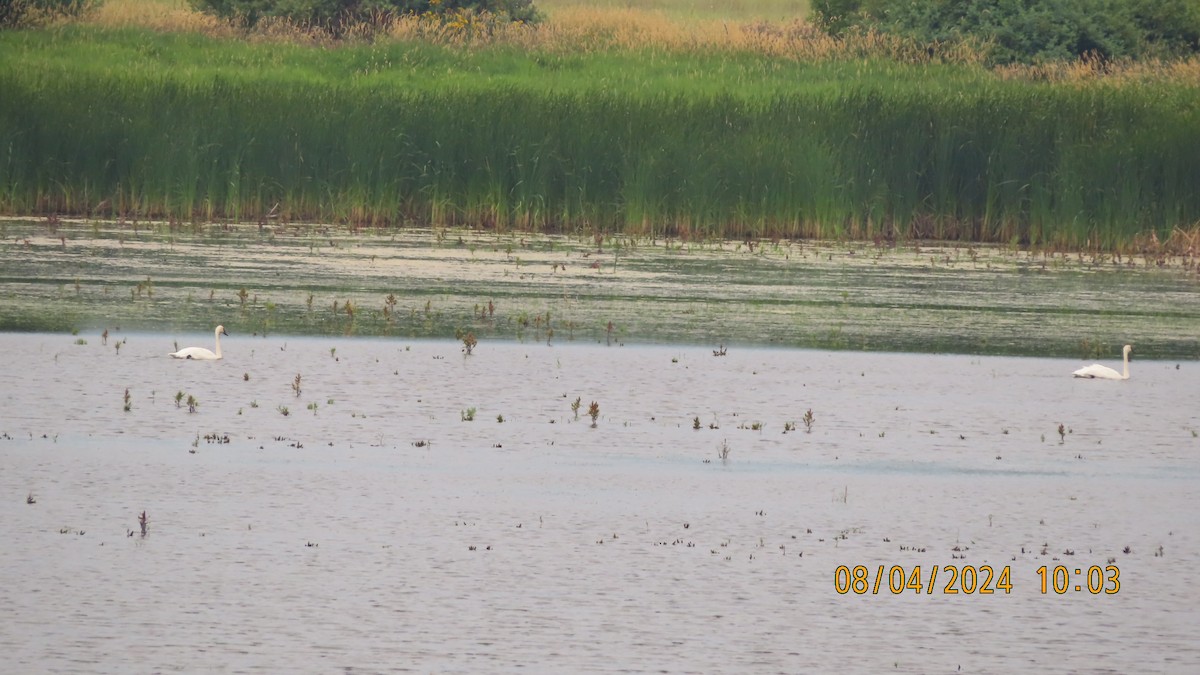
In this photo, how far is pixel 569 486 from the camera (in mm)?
9969

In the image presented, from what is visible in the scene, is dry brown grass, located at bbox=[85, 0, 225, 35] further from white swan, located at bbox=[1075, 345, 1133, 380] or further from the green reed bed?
white swan, located at bbox=[1075, 345, 1133, 380]

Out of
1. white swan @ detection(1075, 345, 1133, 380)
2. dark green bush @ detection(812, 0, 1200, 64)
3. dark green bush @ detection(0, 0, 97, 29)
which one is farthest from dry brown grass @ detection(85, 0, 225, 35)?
white swan @ detection(1075, 345, 1133, 380)

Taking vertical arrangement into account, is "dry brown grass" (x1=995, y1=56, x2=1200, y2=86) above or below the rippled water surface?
above

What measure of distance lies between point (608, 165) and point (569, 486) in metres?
14.3

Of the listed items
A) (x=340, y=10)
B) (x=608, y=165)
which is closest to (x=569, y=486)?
(x=608, y=165)

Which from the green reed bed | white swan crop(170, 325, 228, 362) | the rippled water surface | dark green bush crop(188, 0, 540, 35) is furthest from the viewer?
dark green bush crop(188, 0, 540, 35)

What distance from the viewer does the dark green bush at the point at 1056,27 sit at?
42.9 metres

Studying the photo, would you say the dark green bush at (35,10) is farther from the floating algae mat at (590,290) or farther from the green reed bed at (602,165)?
the floating algae mat at (590,290)

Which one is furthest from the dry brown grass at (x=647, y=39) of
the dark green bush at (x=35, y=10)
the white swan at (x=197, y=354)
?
the white swan at (x=197, y=354)

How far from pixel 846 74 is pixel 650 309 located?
2179 centimetres

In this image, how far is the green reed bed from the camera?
2372 cm

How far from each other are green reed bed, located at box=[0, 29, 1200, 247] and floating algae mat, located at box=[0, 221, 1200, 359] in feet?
1.92
